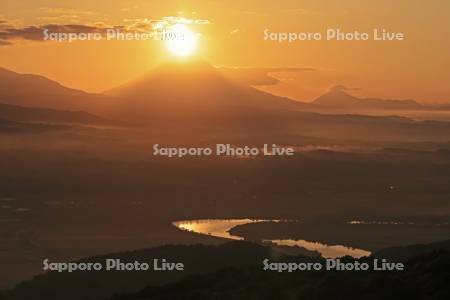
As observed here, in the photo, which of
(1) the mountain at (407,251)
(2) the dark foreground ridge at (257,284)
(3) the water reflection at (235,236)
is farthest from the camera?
(3) the water reflection at (235,236)

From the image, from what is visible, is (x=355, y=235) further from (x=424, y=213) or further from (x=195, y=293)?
(x=195, y=293)

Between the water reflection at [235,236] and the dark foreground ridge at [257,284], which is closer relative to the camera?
the dark foreground ridge at [257,284]

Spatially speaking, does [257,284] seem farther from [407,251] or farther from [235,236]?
[235,236]

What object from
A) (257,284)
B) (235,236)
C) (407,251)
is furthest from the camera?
(235,236)

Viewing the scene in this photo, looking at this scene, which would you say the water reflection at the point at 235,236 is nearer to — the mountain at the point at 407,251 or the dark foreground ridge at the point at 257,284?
the mountain at the point at 407,251

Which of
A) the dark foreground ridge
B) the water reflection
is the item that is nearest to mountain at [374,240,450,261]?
the dark foreground ridge

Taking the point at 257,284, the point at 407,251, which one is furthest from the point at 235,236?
the point at 257,284

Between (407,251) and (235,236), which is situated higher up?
(235,236)

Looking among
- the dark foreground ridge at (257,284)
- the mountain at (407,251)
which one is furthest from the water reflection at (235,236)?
the dark foreground ridge at (257,284)

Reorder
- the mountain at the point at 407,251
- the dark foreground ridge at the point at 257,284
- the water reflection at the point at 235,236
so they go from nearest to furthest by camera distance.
Answer: the dark foreground ridge at the point at 257,284, the mountain at the point at 407,251, the water reflection at the point at 235,236
